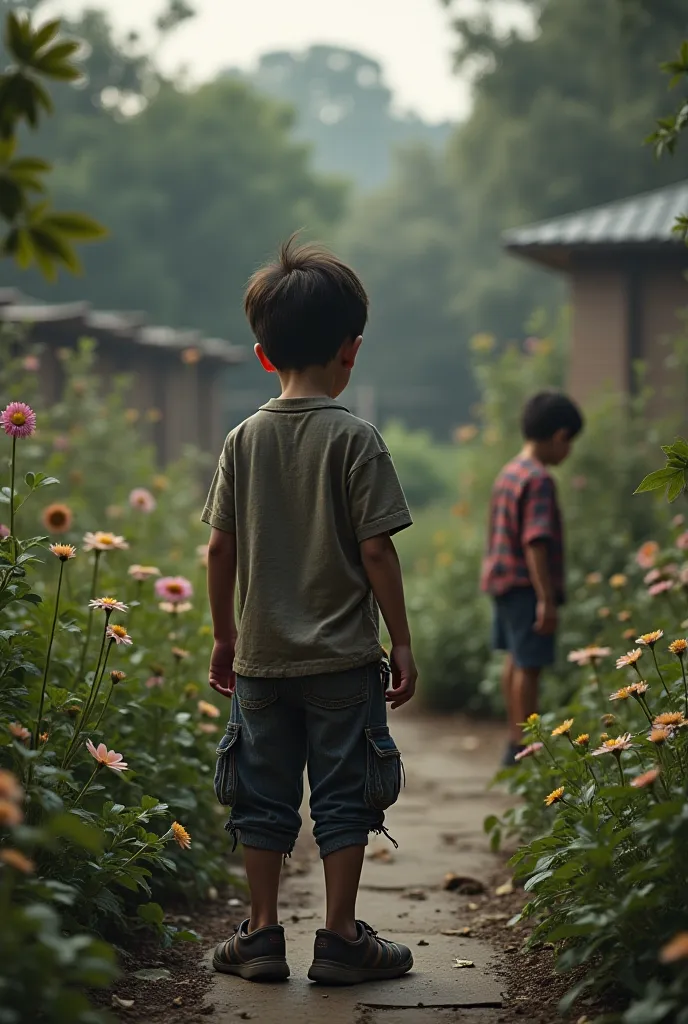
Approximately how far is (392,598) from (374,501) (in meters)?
0.22

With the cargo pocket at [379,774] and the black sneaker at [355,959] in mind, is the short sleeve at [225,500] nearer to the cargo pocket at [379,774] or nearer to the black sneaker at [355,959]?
the cargo pocket at [379,774]

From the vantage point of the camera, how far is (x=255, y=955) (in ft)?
Answer: 9.46

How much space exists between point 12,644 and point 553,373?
344 inches

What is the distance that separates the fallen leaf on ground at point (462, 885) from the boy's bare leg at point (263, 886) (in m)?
1.17

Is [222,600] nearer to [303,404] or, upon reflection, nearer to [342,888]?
[303,404]

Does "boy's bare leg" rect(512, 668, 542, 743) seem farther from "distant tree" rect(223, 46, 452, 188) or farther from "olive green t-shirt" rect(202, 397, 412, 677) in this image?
"distant tree" rect(223, 46, 452, 188)

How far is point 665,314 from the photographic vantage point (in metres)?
11.2

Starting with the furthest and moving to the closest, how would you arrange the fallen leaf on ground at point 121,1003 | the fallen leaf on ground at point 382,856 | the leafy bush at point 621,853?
the fallen leaf on ground at point 382,856, the fallen leaf on ground at point 121,1003, the leafy bush at point 621,853

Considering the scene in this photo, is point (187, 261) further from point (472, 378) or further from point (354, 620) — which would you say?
point (354, 620)

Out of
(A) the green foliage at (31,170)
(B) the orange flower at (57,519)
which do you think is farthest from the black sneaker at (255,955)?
(A) the green foliage at (31,170)

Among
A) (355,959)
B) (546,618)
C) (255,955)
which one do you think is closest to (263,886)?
(255,955)

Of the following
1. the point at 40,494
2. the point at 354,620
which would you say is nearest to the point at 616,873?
the point at 354,620

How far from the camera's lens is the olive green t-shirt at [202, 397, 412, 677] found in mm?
2871

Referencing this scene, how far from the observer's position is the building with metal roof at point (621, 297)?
11.0 m
